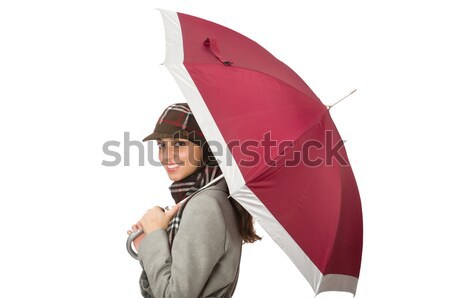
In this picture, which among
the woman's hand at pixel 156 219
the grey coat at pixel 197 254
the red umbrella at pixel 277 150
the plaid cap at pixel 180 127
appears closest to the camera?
the red umbrella at pixel 277 150

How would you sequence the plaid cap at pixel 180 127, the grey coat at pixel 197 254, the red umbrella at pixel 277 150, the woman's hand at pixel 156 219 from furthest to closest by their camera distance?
the plaid cap at pixel 180 127, the woman's hand at pixel 156 219, the grey coat at pixel 197 254, the red umbrella at pixel 277 150

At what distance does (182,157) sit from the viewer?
402 cm

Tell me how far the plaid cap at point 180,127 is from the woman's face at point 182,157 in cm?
4

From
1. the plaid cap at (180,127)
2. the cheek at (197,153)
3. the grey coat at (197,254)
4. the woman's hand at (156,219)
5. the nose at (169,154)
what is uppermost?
the plaid cap at (180,127)

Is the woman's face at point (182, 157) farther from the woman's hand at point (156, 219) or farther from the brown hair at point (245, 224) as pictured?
the brown hair at point (245, 224)

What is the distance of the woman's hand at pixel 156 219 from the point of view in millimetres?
3887

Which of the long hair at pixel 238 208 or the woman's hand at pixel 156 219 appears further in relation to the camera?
the long hair at pixel 238 208

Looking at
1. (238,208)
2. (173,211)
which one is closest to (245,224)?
(238,208)

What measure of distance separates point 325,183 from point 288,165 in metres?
0.32

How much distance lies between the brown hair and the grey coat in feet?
0.33

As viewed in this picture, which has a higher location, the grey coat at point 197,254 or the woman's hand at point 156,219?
the woman's hand at point 156,219

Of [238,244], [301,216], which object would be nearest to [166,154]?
[238,244]

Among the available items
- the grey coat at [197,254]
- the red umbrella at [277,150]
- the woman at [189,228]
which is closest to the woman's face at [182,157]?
the woman at [189,228]

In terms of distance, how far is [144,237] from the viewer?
12.8ft
